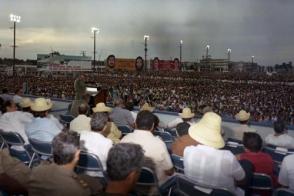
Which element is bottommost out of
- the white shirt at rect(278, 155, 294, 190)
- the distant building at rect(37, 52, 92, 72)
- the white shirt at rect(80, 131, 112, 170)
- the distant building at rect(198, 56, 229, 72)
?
the white shirt at rect(278, 155, 294, 190)

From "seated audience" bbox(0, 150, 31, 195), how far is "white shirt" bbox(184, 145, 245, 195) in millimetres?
1335

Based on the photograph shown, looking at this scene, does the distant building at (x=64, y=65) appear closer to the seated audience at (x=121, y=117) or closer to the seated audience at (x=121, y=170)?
the seated audience at (x=121, y=117)

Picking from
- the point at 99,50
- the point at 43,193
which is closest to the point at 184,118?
the point at 43,193

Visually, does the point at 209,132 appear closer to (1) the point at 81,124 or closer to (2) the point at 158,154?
(2) the point at 158,154

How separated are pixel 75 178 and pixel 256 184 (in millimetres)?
1626

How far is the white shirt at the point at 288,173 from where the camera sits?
375cm

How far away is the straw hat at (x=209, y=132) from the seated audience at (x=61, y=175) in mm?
1223

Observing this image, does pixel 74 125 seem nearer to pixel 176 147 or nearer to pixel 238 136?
pixel 176 147

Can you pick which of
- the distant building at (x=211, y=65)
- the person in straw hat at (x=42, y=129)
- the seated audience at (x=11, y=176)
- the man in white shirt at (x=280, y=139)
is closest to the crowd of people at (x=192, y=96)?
the man in white shirt at (x=280, y=139)

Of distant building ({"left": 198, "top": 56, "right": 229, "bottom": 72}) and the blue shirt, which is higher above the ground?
distant building ({"left": 198, "top": 56, "right": 229, "bottom": 72})

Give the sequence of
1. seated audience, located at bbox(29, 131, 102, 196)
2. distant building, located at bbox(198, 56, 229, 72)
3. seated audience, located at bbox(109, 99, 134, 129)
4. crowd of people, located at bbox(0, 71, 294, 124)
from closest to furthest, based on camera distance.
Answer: seated audience, located at bbox(29, 131, 102, 196) < seated audience, located at bbox(109, 99, 134, 129) < crowd of people, located at bbox(0, 71, 294, 124) < distant building, located at bbox(198, 56, 229, 72)

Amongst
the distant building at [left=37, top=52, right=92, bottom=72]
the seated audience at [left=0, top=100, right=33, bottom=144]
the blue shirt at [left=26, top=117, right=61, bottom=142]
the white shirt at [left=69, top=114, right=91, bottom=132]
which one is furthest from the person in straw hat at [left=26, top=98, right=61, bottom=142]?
the distant building at [left=37, top=52, right=92, bottom=72]

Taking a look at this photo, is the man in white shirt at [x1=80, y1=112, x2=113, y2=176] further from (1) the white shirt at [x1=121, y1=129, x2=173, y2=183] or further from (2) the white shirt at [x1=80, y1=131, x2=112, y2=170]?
(1) the white shirt at [x1=121, y1=129, x2=173, y2=183]

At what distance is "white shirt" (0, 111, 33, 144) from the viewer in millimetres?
5434
